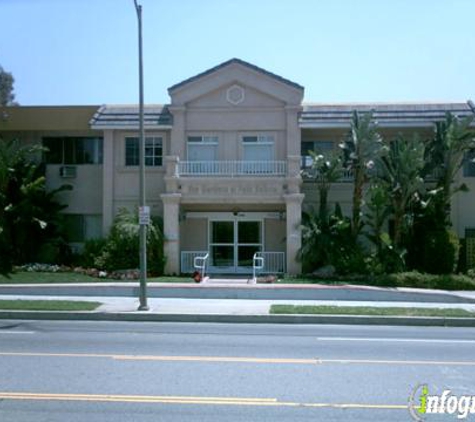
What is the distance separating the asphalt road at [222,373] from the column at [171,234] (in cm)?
917

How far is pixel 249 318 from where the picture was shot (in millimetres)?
13984

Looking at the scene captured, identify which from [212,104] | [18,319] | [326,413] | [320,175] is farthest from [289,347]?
[212,104]

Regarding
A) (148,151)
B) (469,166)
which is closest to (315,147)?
(469,166)

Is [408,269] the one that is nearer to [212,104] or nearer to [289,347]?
[212,104]

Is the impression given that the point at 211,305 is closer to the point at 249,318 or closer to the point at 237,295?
the point at 237,295

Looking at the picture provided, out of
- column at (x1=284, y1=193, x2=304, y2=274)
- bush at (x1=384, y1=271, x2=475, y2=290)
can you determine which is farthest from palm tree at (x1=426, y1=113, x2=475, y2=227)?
column at (x1=284, y1=193, x2=304, y2=274)

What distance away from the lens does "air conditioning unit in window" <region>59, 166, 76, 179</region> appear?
2480 centimetres

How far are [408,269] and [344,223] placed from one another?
3.08 m

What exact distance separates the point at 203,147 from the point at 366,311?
1127cm

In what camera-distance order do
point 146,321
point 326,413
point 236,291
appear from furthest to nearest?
point 236,291, point 146,321, point 326,413

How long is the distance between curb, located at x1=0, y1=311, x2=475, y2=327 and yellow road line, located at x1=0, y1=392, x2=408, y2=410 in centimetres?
738

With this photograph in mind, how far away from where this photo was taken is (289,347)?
10.1 metres

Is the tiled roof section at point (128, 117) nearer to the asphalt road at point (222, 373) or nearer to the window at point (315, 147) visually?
the window at point (315, 147)

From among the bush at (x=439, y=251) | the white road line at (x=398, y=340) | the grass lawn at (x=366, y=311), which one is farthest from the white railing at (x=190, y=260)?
the white road line at (x=398, y=340)
